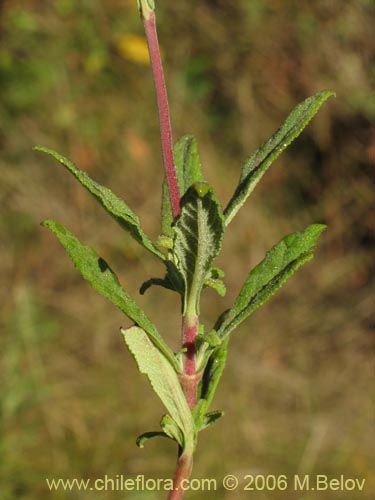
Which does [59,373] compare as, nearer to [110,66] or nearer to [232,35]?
[110,66]

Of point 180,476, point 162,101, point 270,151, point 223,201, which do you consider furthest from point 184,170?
point 223,201

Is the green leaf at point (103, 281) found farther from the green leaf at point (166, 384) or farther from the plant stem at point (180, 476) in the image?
the plant stem at point (180, 476)

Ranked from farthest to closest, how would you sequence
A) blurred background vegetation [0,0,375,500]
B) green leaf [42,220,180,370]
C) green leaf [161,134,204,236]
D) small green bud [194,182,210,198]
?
blurred background vegetation [0,0,375,500], green leaf [161,134,204,236], green leaf [42,220,180,370], small green bud [194,182,210,198]

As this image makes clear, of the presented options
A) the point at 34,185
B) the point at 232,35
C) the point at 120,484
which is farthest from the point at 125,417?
the point at 232,35

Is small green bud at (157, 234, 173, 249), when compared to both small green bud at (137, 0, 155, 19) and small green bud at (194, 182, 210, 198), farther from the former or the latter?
small green bud at (137, 0, 155, 19)

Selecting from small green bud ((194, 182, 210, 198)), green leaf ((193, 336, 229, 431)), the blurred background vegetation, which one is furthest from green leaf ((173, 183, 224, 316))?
the blurred background vegetation

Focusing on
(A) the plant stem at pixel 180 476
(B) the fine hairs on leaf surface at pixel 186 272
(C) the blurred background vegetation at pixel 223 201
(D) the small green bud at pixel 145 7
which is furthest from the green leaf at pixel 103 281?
(C) the blurred background vegetation at pixel 223 201

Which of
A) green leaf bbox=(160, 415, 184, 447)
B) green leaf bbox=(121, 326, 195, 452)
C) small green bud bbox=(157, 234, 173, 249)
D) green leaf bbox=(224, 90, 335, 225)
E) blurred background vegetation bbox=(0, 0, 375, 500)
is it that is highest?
blurred background vegetation bbox=(0, 0, 375, 500)

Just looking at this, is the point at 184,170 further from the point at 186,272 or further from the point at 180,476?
the point at 180,476
